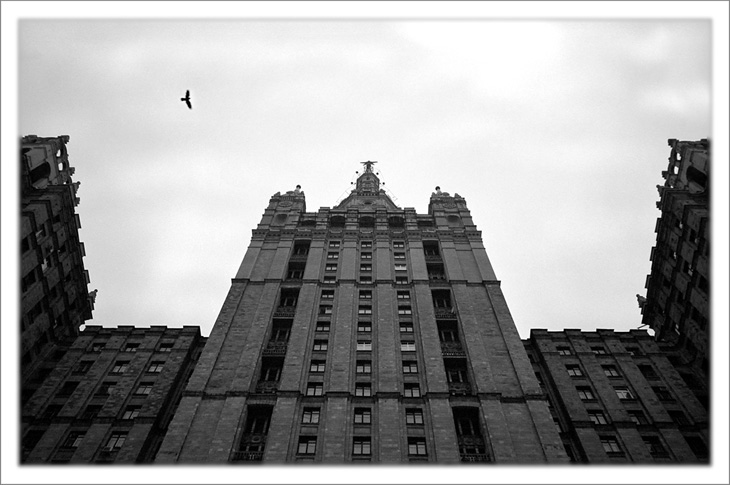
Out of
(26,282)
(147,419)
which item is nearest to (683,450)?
(147,419)

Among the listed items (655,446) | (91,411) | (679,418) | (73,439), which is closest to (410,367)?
(655,446)

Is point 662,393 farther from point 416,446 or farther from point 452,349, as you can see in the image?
point 416,446

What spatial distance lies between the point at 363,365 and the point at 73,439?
73.1 feet

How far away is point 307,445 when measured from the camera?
4025cm

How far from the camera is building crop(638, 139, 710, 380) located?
51.2 meters

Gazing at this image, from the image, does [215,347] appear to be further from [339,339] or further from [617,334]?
[617,334]

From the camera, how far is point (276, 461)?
38094 mm

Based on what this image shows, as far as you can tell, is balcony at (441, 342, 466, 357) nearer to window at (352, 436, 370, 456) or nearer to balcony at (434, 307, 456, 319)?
balcony at (434, 307, 456, 319)

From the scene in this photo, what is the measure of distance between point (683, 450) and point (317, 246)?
1609 inches

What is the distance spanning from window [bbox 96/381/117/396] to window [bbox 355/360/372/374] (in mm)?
20720

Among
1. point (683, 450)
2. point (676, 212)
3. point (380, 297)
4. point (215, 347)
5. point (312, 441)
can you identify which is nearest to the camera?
point (312, 441)

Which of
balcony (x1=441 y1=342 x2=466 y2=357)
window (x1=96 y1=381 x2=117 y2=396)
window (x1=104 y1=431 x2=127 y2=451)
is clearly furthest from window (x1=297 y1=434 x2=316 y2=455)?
window (x1=96 y1=381 x2=117 y2=396)

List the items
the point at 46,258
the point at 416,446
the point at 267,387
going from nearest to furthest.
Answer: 1. the point at 416,446
2. the point at 267,387
3. the point at 46,258

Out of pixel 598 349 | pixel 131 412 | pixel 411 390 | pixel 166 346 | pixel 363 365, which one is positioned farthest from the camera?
pixel 598 349
